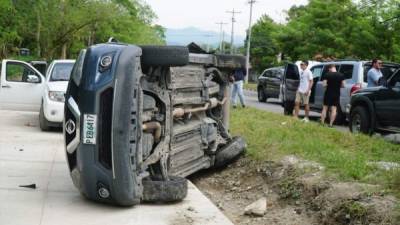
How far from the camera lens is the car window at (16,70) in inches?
593

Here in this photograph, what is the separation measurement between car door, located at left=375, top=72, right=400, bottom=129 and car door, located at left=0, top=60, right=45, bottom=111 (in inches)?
296

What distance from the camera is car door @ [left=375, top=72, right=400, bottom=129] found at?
38.0 feet

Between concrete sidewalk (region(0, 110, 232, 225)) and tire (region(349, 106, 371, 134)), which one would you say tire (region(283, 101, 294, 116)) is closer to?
tire (region(349, 106, 371, 134))

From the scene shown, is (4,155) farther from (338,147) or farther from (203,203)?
(338,147)

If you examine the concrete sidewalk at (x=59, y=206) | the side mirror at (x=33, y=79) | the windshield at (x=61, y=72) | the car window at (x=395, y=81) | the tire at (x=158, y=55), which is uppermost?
the tire at (x=158, y=55)

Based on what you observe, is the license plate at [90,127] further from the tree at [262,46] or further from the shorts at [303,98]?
the tree at [262,46]

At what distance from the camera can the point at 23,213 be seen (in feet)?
19.3

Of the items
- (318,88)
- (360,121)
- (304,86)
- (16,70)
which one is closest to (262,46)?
(318,88)

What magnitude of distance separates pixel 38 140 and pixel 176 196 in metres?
5.44

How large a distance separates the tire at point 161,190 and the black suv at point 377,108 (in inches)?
246

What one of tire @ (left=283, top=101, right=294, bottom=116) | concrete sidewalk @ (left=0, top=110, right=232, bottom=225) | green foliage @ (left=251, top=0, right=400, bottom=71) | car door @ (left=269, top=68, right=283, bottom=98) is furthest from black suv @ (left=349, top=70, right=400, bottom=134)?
car door @ (left=269, top=68, right=283, bottom=98)

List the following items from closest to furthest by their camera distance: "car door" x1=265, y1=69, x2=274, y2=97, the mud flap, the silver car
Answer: the mud flap
the silver car
"car door" x1=265, y1=69, x2=274, y2=97

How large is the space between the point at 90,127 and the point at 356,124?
28.2 feet

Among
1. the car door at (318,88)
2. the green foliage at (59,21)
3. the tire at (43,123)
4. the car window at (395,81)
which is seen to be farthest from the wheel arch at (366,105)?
the green foliage at (59,21)
